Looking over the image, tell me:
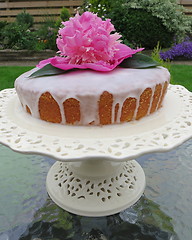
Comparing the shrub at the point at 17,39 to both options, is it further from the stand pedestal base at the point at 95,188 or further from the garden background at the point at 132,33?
the stand pedestal base at the point at 95,188

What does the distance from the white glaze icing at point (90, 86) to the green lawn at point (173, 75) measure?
269cm

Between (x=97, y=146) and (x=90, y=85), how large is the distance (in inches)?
9.7

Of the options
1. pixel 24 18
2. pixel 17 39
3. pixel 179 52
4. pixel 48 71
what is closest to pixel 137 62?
pixel 48 71

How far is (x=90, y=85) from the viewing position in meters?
0.99

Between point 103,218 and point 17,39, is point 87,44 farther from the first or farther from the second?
point 17,39

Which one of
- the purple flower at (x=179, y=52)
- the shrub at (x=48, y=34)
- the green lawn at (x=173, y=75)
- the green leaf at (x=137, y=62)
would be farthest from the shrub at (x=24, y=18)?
the green leaf at (x=137, y=62)

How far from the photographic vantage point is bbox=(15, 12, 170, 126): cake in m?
1.00

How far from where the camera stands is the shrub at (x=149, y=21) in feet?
18.6

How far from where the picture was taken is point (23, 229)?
135cm

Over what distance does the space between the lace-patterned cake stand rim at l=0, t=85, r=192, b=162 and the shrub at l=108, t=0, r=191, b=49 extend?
485 centimetres

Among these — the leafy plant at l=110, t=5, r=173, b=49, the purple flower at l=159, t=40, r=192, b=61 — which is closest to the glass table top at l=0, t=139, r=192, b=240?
the purple flower at l=159, t=40, r=192, b=61

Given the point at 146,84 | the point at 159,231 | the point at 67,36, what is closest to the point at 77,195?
the point at 159,231

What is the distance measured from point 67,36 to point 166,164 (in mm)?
1181

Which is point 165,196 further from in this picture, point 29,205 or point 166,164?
point 29,205
